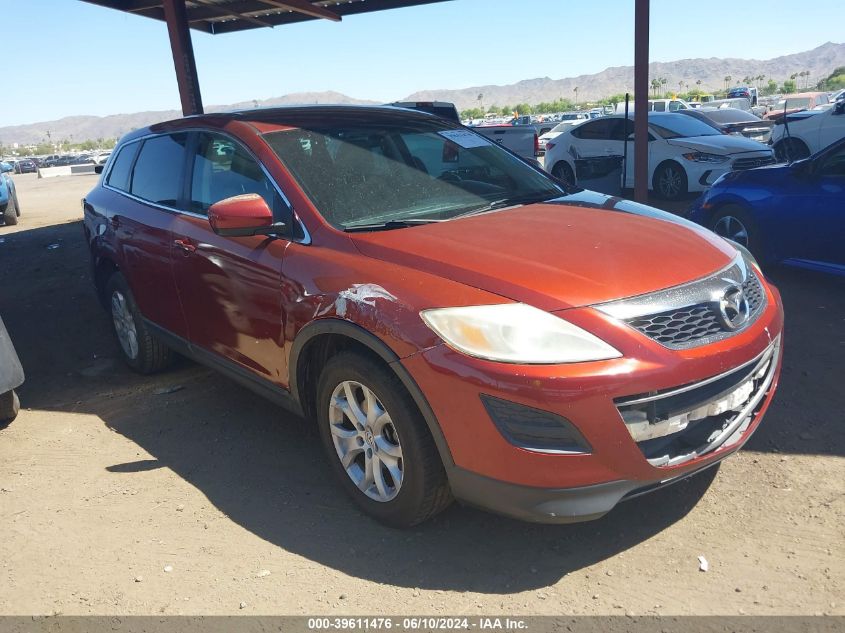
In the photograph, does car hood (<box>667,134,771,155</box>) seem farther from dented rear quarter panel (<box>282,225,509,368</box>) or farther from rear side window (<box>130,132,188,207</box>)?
dented rear quarter panel (<box>282,225,509,368</box>)

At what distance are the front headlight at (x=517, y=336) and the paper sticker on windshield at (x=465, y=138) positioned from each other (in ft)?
6.07

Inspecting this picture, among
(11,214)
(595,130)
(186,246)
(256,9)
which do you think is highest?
(256,9)

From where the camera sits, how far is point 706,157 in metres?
10.8

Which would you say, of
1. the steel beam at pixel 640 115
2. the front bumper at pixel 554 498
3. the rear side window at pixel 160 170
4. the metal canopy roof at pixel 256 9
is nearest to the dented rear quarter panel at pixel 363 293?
the front bumper at pixel 554 498

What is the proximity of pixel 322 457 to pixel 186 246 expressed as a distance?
4.57 ft

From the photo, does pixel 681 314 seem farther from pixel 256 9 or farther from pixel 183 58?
pixel 256 9

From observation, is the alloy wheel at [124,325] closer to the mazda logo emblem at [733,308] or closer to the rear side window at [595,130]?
the mazda logo emblem at [733,308]

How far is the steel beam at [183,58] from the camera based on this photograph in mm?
10039

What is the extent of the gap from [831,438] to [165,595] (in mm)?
3174

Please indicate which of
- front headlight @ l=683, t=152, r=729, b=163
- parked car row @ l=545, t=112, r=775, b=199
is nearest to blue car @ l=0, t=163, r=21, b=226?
parked car row @ l=545, t=112, r=775, b=199

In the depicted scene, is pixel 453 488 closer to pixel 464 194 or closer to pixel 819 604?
pixel 819 604

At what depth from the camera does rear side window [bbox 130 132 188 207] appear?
4203mm

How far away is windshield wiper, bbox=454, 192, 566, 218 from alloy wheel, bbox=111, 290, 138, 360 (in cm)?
278

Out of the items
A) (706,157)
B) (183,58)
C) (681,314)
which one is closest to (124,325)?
(681,314)
